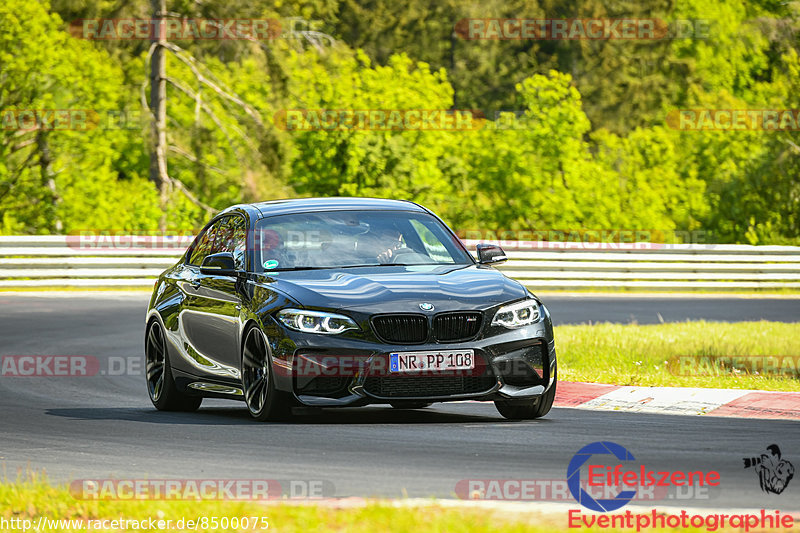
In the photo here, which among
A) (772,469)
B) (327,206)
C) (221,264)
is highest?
(327,206)

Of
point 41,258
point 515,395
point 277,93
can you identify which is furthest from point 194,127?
point 515,395

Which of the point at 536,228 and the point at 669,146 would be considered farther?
the point at 669,146

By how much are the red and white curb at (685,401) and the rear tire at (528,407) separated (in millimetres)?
1313

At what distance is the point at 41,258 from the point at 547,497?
2029 centimetres

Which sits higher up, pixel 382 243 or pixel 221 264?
pixel 382 243

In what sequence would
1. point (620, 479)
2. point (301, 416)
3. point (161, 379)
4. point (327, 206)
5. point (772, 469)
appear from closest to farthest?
point (620, 479) → point (772, 469) → point (301, 416) → point (327, 206) → point (161, 379)

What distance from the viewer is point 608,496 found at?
267 inches

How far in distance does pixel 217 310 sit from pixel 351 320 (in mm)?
1622

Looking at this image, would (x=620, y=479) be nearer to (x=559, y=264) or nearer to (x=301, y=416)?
(x=301, y=416)

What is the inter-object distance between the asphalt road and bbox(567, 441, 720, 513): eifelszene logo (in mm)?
101

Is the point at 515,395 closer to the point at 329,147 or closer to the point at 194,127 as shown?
the point at 194,127

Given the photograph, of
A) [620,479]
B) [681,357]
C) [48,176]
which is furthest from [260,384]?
[48,176]

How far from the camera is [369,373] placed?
9242 millimetres

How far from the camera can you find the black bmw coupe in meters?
9.29
